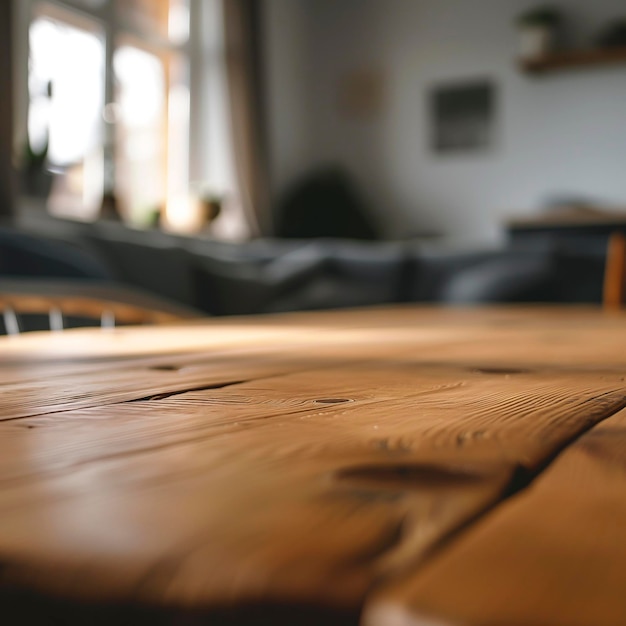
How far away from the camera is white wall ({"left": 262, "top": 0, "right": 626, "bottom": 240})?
5.41 m

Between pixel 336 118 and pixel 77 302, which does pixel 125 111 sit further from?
pixel 77 302

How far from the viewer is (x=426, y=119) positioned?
584 cm

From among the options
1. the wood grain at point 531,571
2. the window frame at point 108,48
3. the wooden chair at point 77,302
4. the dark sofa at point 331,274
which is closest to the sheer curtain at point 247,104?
the window frame at point 108,48

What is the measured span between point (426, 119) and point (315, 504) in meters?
5.89

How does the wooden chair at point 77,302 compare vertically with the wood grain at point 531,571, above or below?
below

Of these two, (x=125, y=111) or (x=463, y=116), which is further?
(x=463, y=116)

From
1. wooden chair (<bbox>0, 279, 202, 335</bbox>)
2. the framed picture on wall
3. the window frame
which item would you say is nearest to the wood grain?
wooden chair (<bbox>0, 279, 202, 335</bbox>)

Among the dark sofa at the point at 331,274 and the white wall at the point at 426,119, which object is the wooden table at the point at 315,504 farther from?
the white wall at the point at 426,119

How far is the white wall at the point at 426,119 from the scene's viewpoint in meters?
5.41

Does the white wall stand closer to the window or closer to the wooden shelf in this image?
the wooden shelf

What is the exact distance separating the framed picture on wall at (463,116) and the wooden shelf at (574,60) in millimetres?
350

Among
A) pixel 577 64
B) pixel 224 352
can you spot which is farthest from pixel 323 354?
pixel 577 64

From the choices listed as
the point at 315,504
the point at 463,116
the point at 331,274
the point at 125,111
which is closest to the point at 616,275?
the point at 331,274

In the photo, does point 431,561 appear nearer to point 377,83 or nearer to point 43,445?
point 43,445
